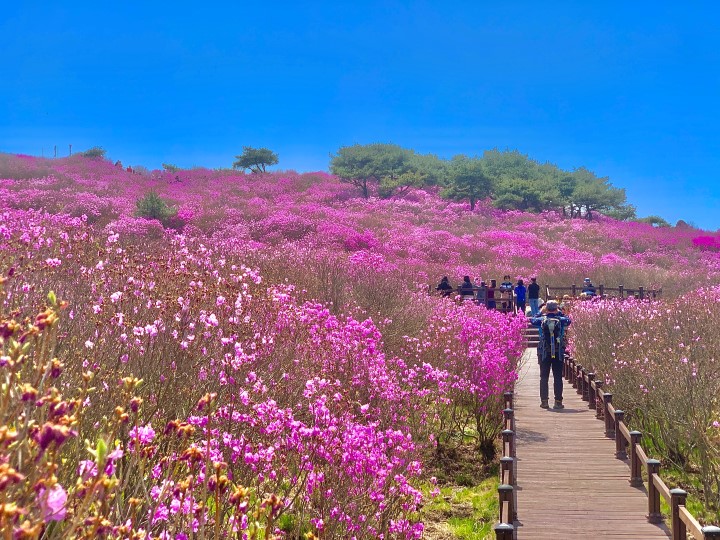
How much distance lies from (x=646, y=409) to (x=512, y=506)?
557 centimetres

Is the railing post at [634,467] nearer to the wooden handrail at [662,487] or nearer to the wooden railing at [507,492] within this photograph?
the wooden handrail at [662,487]

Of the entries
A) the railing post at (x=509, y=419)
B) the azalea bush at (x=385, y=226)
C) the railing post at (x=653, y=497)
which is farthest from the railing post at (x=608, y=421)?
the azalea bush at (x=385, y=226)

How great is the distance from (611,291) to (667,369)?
1960 cm

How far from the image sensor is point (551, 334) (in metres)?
11.4

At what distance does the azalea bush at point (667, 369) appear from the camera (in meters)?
9.34

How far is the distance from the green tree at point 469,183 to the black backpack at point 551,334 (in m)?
40.3

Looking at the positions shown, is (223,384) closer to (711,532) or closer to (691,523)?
(711,532)

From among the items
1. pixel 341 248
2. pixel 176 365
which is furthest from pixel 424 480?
pixel 341 248

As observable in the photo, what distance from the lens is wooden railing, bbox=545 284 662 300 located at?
26156 mm

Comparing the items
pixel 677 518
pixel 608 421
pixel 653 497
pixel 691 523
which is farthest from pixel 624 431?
pixel 691 523

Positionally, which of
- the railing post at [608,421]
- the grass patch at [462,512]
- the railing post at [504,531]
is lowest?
the grass patch at [462,512]

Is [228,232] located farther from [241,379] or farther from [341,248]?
[241,379]

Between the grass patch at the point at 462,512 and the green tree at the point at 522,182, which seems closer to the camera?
the grass patch at the point at 462,512

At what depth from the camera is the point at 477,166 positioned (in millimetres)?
52344
